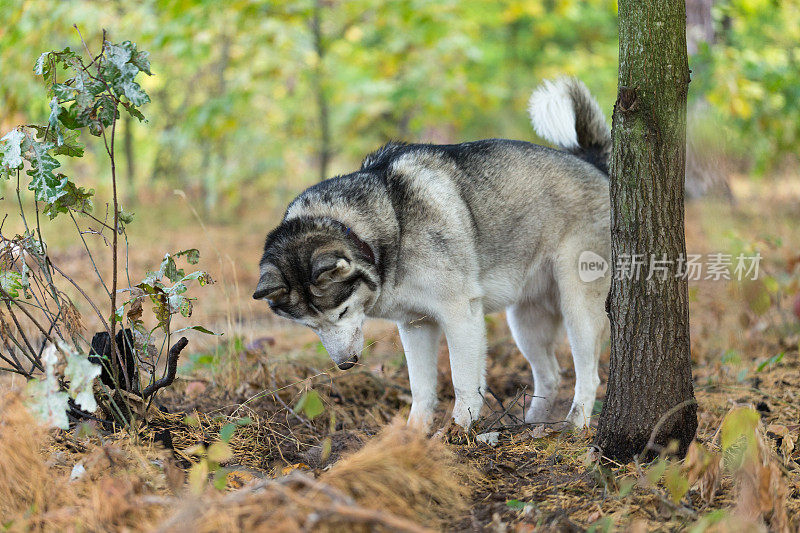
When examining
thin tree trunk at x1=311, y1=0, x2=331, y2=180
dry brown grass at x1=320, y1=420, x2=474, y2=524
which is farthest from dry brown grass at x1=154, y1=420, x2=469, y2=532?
thin tree trunk at x1=311, y1=0, x2=331, y2=180

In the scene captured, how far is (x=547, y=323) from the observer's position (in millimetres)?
4223

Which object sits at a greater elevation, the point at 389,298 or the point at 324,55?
the point at 324,55

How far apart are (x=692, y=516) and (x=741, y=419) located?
38cm

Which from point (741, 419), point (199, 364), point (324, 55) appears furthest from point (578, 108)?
point (324, 55)

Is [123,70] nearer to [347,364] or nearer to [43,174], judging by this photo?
[43,174]

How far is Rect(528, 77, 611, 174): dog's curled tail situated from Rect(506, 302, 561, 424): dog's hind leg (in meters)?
0.94

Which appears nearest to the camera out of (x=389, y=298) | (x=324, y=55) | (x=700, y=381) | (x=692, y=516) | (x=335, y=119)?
(x=692, y=516)

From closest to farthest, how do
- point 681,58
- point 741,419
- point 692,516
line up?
point 741,419 < point 692,516 < point 681,58

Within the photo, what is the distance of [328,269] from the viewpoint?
10.6 feet

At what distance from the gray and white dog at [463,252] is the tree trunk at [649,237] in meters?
0.71

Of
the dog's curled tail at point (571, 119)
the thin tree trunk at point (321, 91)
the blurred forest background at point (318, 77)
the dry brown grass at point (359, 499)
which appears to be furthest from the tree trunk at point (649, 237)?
the thin tree trunk at point (321, 91)

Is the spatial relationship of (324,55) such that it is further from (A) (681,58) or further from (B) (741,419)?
(B) (741,419)

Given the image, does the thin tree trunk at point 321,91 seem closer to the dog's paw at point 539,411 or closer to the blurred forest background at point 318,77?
the blurred forest background at point 318,77

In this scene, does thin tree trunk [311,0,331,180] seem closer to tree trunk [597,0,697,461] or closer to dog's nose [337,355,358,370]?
dog's nose [337,355,358,370]
